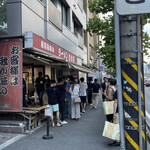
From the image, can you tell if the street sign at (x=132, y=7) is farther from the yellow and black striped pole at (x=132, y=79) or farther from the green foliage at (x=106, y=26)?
the green foliage at (x=106, y=26)

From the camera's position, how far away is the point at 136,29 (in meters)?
2.72

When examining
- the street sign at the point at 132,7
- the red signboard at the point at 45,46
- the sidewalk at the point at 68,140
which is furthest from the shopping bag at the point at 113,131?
the red signboard at the point at 45,46

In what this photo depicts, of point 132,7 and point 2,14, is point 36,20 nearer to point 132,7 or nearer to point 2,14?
point 2,14

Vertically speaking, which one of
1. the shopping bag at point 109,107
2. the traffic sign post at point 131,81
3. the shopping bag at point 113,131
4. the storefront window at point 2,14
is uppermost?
the storefront window at point 2,14

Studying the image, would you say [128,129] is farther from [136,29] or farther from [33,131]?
[33,131]

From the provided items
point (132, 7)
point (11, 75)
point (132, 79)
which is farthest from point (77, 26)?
point (132, 7)

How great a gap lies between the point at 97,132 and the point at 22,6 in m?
5.27

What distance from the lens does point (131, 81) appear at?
275 cm

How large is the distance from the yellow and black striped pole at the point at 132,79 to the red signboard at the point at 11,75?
4.84 metres

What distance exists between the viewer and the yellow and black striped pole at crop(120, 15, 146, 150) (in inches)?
107

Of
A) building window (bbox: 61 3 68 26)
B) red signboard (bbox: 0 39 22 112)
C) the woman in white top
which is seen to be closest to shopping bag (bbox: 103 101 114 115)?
red signboard (bbox: 0 39 22 112)

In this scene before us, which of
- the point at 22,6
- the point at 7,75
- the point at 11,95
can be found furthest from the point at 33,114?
the point at 22,6

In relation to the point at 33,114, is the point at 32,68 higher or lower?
higher

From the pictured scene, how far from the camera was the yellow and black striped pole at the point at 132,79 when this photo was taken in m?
2.71
